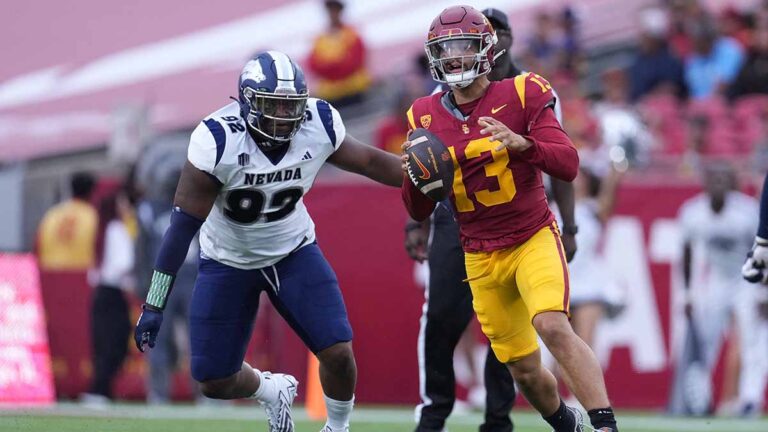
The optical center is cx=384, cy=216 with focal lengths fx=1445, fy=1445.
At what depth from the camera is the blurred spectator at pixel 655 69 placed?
1488 centimetres

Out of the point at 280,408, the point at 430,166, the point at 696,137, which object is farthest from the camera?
the point at 696,137

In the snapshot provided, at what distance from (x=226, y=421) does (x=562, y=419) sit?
3.81 metres

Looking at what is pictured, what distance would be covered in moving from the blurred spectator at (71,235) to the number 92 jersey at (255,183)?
5.87 meters

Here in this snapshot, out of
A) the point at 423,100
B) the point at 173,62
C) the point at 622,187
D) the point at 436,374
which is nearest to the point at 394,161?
the point at 423,100

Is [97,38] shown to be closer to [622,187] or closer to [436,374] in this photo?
[622,187]

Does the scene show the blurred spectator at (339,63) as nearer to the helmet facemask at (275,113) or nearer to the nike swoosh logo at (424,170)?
the helmet facemask at (275,113)

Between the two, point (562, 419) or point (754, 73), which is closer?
point (562, 419)

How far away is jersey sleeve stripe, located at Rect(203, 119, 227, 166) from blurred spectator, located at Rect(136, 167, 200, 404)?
5.13m

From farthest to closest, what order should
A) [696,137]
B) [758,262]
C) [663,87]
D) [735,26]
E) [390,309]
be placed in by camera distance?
[735,26]
[663,87]
[696,137]
[390,309]
[758,262]

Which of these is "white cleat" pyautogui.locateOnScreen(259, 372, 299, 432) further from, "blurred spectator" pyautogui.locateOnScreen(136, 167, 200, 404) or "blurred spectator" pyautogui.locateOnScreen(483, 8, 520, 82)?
"blurred spectator" pyautogui.locateOnScreen(136, 167, 200, 404)

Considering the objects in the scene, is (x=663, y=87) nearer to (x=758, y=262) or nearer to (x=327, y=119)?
(x=758, y=262)

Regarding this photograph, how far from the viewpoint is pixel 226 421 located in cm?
988

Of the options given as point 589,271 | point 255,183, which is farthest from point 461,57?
point 589,271

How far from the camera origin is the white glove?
23.2 feet
